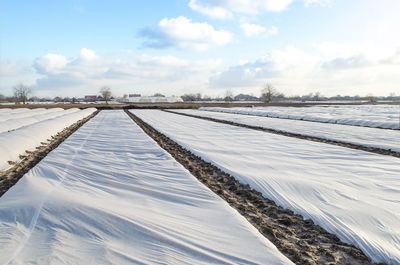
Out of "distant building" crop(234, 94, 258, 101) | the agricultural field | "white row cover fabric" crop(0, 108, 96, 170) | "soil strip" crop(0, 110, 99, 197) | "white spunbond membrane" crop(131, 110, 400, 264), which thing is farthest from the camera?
"distant building" crop(234, 94, 258, 101)

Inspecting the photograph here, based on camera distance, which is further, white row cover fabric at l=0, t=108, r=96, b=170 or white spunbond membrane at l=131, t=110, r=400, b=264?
white row cover fabric at l=0, t=108, r=96, b=170

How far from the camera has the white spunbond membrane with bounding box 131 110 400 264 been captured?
287 cm

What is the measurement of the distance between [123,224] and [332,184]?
345 centimetres

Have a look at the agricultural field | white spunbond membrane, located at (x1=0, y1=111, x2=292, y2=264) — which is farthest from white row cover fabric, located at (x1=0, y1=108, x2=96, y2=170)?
white spunbond membrane, located at (x1=0, y1=111, x2=292, y2=264)

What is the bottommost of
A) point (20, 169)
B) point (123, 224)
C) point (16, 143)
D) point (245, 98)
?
point (20, 169)

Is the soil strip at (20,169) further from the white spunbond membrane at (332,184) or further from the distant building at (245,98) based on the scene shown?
the distant building at (245,98)

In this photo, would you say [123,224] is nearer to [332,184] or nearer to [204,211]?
[204,211]

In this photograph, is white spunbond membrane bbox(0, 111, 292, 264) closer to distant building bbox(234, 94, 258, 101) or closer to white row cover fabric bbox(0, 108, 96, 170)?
white row cover fabric bbox(0, 108, 96, 170)

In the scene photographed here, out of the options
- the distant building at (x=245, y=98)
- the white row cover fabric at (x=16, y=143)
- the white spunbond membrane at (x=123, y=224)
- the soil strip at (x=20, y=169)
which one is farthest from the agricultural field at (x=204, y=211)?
the distant building at (x=245, y=98)

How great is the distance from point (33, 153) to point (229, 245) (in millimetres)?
7423

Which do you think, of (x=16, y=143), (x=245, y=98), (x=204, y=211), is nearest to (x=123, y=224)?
(x=204, y=211)

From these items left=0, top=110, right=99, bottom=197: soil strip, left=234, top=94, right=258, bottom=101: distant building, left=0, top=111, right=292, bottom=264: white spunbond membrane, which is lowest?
left=0, top=110, right=99, bottom=197: soil strip

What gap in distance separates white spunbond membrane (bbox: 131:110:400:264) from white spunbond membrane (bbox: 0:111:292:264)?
103cm

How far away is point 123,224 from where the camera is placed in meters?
2.79
